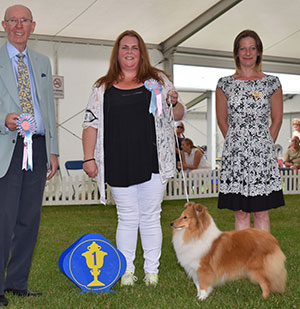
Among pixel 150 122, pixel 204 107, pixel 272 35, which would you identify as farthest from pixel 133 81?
pixel 204 107

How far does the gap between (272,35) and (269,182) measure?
8.22 m

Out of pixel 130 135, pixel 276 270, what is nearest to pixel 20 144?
pixel 130 135

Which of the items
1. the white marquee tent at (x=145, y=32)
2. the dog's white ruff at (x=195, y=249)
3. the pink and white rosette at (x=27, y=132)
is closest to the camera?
the pink and white rosette at (x=27, y=132)

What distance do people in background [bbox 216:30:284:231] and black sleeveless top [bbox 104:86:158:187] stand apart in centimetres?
63

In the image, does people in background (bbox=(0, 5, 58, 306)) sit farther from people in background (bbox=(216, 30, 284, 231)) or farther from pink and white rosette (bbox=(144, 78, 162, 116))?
people in background (bbox=(216, 30, 284, 231))

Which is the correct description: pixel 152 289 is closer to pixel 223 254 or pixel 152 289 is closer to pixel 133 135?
pixel 223 254

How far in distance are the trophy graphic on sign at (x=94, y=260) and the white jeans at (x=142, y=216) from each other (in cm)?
18

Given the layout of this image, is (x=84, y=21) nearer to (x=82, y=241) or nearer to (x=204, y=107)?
(x=82, y=241)

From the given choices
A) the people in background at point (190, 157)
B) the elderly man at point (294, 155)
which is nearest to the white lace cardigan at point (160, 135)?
the people in background at point (190, 157)

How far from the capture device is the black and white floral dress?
126 inches

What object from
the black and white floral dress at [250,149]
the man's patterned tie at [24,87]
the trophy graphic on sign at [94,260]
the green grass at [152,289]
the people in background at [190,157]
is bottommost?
the green grass at [152,289]

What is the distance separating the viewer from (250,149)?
3.21 meters

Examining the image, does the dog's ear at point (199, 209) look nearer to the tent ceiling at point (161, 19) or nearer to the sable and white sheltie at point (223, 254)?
the sable and white sheltie at point (223, 254)

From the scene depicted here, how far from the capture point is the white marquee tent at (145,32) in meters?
8.91
